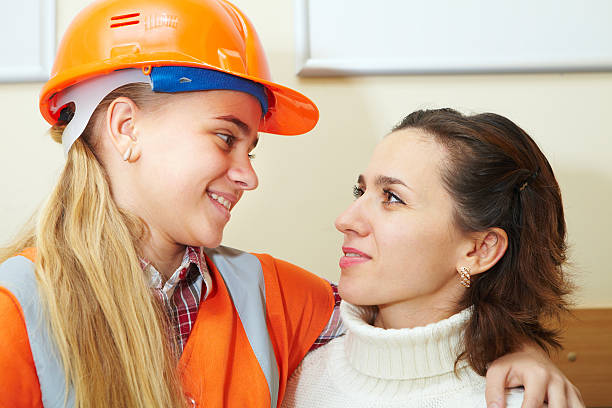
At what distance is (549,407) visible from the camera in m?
0.96

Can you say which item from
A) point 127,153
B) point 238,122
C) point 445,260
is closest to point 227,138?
point 238,122

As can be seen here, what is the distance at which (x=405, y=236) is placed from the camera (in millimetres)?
1119

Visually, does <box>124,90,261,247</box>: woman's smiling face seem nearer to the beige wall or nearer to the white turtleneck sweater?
the white turtleneck sweater

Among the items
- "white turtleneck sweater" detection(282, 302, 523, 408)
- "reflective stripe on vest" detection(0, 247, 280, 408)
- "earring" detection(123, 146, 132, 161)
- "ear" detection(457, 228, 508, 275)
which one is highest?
"earring" detection(123, 146, 132, 161)

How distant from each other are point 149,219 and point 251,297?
0.81ft

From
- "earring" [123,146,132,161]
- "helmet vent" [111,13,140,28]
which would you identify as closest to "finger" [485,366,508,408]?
"earring" [123,146,132,161]

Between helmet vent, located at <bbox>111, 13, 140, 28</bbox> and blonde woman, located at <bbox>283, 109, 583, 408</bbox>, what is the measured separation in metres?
0.49

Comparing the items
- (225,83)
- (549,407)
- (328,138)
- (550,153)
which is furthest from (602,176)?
(225,83)

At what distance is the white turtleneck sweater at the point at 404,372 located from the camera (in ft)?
3.53

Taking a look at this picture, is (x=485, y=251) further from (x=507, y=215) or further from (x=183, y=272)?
(x=183, y=272)

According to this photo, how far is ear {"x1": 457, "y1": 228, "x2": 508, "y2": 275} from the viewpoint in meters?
1.15

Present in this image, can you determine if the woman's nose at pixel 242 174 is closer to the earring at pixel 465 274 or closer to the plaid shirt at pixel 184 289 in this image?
the plaid shirt at pixel 184 289

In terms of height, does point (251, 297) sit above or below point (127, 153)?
below

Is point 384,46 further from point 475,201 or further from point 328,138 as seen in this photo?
point 475,201
